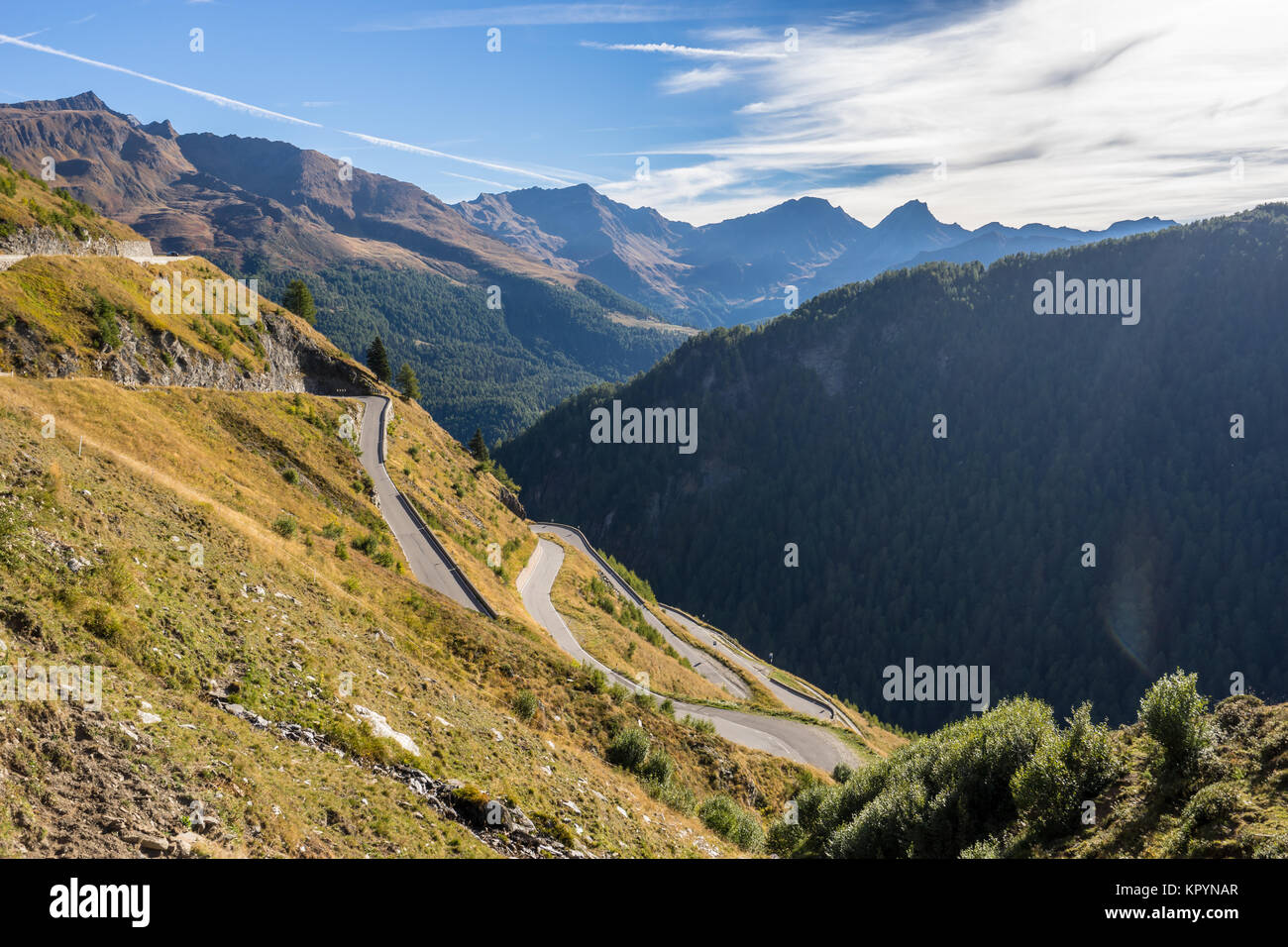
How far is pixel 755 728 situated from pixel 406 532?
85.3ft

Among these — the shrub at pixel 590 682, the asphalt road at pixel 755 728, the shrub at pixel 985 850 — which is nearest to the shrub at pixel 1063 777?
the shrub at pixel 985 850

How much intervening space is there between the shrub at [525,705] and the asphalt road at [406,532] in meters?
14.2

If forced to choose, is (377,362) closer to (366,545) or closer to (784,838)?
(366,545)

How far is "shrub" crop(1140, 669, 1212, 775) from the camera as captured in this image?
13.3m

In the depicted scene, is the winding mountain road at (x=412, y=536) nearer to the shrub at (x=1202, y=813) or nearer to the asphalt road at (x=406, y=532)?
the asphalt road at (x=406, y=532)

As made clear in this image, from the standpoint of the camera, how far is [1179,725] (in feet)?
44.3

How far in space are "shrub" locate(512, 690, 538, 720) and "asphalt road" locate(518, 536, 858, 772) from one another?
60.4 feet

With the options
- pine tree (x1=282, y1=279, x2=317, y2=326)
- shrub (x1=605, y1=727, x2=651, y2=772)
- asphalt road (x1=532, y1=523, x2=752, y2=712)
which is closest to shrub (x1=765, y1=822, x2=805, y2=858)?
shrub (x1=605, y1=727, x2=651, y2=772)

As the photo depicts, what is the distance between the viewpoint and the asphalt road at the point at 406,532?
37.9m
